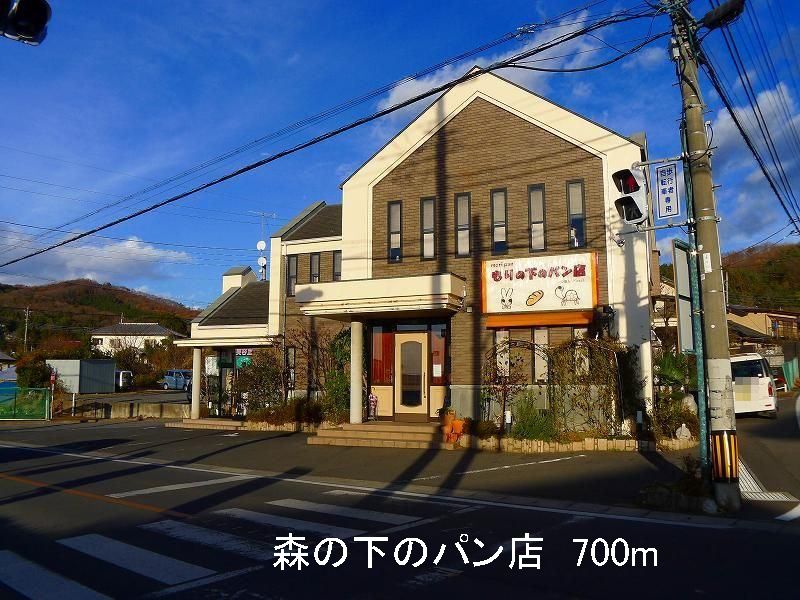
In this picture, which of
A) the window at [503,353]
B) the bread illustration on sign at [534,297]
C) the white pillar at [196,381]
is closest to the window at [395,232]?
the window at [503,353]

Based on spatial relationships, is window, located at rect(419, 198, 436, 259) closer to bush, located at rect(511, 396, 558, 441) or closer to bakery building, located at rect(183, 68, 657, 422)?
bakery building, located at rect(183, 68, 657, 422)

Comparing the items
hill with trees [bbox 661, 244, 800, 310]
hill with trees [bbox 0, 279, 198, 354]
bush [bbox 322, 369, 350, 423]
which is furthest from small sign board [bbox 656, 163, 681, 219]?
hill with trees [bbox 0, 279, 198, 354]

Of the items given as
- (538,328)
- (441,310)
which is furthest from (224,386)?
(538,328)

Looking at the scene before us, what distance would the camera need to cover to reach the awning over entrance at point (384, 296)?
1792 centimetres

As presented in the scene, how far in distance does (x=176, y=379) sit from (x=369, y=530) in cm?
4852

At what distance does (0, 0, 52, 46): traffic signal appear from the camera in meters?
7.14

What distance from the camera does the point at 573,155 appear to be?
18547mm

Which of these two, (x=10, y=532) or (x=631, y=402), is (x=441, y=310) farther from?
(x=10, y=532)

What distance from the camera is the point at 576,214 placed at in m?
18.4

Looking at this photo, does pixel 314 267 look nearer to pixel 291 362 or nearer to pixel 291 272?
pixel 291 272

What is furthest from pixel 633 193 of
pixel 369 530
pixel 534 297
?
pixel 534 297

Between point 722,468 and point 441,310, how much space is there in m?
9.91

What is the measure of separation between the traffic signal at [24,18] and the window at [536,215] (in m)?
13.8

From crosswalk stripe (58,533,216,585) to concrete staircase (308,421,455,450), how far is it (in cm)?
980
